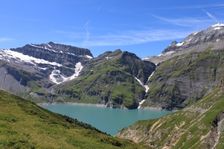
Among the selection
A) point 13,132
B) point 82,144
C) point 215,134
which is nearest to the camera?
point 13,132

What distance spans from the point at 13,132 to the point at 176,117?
132 meters

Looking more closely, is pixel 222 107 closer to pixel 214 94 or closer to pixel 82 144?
pixel 214 94

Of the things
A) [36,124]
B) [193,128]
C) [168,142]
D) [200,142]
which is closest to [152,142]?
[168,142]

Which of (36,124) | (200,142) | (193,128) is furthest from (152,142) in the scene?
(36,124)

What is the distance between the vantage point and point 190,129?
5463 inches

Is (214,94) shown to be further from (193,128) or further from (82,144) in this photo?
(82,144)

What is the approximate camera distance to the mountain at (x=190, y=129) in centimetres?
12143

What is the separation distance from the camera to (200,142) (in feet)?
399

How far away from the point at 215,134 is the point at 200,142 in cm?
508

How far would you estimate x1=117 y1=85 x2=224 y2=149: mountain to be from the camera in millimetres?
121425

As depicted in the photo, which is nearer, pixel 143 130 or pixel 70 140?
pixel 70 140

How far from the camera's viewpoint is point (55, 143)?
39.9 metres

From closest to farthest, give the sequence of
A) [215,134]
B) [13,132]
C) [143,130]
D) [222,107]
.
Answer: [13,132]
[215,134]
[222,107]
[143,130]

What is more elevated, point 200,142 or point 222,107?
point 222,107
